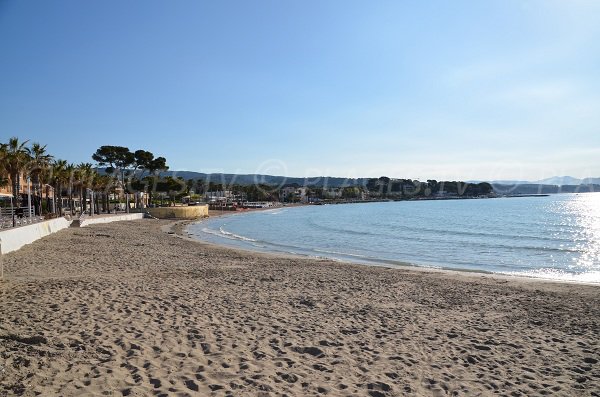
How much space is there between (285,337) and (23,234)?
59.2 feet

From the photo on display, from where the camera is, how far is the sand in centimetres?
537

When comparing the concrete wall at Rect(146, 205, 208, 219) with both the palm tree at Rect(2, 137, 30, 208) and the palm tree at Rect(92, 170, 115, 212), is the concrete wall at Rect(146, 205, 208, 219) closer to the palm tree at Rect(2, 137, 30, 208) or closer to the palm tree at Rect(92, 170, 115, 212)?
the palm tree at Rect(92, 170, 115, 212)

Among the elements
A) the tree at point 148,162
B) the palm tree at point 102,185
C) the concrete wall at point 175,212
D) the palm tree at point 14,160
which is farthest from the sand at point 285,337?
the tree at point 148,162

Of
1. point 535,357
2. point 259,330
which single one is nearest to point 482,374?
point 535,357

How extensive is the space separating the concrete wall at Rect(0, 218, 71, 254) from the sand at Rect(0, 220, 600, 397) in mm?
4901

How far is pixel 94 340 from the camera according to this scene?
256 inches

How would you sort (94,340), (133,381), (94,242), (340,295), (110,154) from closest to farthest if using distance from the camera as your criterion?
(133,381), (94,340), (340,295), (94,242), (110,154)

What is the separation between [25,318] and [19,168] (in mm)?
26184

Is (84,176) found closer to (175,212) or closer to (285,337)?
(175,212)

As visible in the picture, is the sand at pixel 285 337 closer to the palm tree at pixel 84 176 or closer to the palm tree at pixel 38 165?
the palm tree at pixel 38 165

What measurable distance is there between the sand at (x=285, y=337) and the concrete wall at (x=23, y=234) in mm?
4901

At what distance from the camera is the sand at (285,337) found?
5371 mm

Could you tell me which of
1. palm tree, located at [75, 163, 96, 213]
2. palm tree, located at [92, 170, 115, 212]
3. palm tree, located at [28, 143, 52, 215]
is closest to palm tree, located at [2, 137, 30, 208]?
palm tree, located at [28, 143, 52, 215]

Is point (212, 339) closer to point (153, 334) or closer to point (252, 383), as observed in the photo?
point (153, 334)
